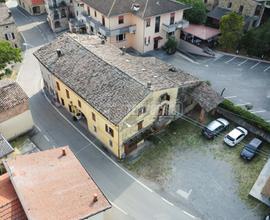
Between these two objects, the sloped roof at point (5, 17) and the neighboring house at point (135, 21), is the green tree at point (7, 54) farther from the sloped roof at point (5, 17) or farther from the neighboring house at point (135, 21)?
the neighboring house at point (135, 21)

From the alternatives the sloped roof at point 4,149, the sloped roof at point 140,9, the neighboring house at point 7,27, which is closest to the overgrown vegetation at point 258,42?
the sloped roof at point 140,9

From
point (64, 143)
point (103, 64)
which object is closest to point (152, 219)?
point (64, 143)

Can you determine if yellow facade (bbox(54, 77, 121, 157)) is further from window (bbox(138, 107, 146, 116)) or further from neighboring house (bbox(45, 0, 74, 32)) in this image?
neighboring house (bbox(45, 0, 74, 32))

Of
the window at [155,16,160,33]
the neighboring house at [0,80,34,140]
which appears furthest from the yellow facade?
the window at [155,16,160,33]

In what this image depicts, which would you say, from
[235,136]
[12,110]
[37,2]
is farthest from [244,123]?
[37,2]

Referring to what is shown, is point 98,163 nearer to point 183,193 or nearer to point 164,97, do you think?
point 183,193

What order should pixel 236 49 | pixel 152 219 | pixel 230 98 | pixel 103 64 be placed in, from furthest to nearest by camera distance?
pixel 236 49 < pixel 230 98 < pixel 103 64 < pixel 152 219

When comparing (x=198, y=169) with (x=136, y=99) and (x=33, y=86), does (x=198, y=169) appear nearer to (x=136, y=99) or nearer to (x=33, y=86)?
(x=136, y=99)
